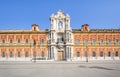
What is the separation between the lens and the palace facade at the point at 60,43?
2542 inches

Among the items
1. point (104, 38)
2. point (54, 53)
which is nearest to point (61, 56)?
point (54, 53)

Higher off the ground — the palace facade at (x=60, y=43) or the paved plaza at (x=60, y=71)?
the palace facade at (x=60, y=43)

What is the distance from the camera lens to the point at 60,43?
6444cm

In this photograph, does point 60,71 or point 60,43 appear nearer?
point 60,71

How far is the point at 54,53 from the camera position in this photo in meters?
64.0

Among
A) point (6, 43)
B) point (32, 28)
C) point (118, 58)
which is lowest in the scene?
point (118, 58)

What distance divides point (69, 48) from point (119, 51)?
45.3 ft

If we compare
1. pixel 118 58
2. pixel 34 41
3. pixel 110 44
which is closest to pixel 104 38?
pixel 110 44

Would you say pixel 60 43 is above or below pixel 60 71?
above

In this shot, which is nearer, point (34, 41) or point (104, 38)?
point (34, 41)

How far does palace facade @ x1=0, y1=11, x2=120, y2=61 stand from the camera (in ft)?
212

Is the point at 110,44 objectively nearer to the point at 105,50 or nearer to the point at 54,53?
the point at 105,50

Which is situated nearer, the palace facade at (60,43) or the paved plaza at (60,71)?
the paved plaza at (60,71)

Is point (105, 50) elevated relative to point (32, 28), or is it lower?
lower
